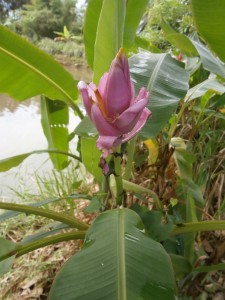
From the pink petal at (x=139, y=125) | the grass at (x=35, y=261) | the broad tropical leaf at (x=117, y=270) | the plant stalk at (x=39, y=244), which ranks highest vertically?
the pink petal at (x=139, y=125)

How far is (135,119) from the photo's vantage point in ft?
1.34

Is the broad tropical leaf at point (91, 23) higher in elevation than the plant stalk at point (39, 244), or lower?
higher

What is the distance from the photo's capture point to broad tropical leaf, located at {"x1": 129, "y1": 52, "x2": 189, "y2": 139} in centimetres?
57

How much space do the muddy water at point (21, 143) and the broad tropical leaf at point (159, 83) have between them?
998mm

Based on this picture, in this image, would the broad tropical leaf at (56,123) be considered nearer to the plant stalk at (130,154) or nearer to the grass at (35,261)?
the grass at (35,261)

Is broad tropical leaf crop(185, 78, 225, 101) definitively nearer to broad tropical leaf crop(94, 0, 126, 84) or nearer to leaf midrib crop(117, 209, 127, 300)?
broad tropical leaf crop(94, 0, 126, 84)

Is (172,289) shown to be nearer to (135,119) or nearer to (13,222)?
(135,119)

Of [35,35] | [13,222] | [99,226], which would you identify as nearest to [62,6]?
[35,35]

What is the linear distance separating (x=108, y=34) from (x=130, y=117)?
313 mm

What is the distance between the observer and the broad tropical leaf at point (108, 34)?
25.2 inches

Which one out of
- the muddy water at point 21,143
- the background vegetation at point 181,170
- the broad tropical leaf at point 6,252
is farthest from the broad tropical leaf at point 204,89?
the muddy water at point 21,143

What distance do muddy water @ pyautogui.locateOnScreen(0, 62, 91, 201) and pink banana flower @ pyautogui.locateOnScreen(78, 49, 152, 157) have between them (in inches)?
46.5

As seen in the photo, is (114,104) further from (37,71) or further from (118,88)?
(37,71)

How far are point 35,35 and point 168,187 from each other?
11.2m
